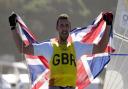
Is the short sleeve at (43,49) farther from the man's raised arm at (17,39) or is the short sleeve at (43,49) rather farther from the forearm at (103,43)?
the forearm at (103,43)

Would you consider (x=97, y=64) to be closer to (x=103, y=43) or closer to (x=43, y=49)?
(x=43, y=49)

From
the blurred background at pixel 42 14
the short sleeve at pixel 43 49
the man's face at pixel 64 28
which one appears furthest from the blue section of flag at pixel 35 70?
the blurred background at pixel 42 14

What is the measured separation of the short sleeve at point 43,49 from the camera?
6812 millimetres

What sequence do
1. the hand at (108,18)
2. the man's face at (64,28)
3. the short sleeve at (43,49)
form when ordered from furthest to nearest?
the short sleeve at (43,49) → the hand at (108,18) → the man's face at (64,28)

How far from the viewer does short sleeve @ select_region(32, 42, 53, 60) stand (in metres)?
6.81

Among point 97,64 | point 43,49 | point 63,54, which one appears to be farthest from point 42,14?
point 63,54

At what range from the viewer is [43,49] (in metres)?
6.89

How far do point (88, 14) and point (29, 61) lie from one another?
2812 centimetres

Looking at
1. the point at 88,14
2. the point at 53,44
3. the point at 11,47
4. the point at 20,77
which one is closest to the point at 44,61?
the point at 53,44

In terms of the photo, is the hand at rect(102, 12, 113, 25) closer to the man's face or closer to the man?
the man

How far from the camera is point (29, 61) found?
23.5 ft

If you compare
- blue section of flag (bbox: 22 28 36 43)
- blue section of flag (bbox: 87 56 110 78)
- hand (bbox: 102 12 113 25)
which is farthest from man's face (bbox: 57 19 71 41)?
blue section of flag (bbox: 87 56 110 78)

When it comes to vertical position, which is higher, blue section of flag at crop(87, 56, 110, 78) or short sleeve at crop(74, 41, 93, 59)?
short sleeve at crop(74, 41, 93, 59)

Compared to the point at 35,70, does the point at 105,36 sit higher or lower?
higher
